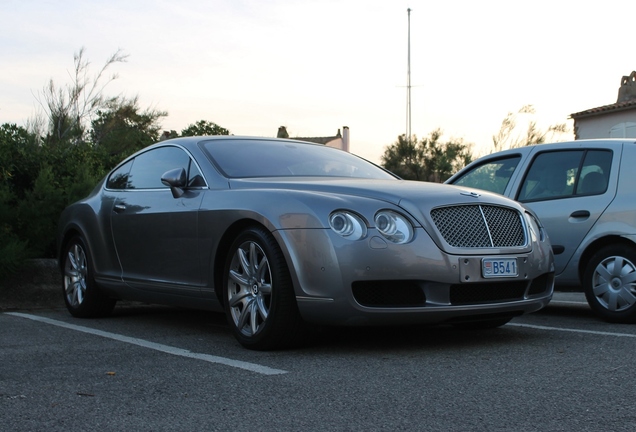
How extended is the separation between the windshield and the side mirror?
255 millimetres

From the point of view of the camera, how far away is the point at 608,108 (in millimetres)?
36125

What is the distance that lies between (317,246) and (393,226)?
46 centimetres

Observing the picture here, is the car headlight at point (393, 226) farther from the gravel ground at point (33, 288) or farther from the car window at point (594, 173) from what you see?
the gravel ground at point (33, 288)

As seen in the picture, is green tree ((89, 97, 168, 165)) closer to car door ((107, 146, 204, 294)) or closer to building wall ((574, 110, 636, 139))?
car door ((107, 146, 204, 294))

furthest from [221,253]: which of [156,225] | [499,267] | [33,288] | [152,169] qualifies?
[33,288]

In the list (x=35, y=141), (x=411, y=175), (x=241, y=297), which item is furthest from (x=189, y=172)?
(x=411, y=175)

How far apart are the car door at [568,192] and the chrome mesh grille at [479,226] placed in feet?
4.99

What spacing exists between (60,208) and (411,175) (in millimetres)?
44630

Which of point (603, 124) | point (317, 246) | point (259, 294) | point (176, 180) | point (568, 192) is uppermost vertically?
point (603, 124)

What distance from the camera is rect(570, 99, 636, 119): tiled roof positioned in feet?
114

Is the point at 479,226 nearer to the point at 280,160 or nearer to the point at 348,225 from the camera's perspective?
the point at 348,225

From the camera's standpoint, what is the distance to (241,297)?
17.4ft

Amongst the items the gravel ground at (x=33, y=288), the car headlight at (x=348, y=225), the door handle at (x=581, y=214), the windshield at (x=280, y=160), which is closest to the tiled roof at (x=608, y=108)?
the door handle at (x=581, y=214)

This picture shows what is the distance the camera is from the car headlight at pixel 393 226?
4867 mm
